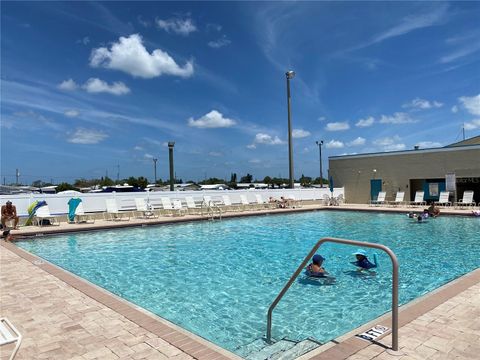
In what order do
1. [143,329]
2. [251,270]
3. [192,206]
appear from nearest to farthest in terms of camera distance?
[143,329] → [251,270] → [192,206]

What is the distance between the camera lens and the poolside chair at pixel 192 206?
17.2 metres

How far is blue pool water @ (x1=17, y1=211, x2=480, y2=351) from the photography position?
4832mm

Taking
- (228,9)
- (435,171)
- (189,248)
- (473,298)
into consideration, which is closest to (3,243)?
(189,248)

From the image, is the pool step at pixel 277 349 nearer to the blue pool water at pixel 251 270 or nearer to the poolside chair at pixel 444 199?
the blue pool water at pixel 251 270

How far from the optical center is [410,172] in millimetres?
21953

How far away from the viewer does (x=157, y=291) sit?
6.03m

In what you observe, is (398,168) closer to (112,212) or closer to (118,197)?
(118,197)

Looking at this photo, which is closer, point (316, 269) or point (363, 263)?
point (316, 269)

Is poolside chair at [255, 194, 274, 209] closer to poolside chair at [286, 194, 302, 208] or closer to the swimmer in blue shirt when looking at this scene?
poolside chair at [286, 194, 302, 208]

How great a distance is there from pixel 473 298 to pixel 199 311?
350 cm

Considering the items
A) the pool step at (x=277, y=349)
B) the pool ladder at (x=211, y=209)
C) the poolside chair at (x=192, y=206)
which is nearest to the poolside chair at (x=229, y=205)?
the pool ladder at (x=211, y=209)

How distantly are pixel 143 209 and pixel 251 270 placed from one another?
962 centimetres

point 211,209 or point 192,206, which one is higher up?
point 192,206

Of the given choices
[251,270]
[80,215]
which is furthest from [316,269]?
[80,215]
